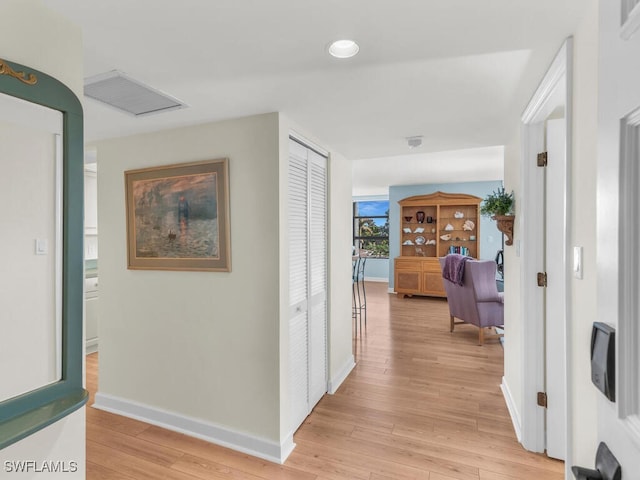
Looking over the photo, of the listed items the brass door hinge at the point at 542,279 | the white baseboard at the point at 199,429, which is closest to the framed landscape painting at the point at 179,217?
the white baseboard at the point at 199,429

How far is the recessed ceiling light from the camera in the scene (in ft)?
4.50

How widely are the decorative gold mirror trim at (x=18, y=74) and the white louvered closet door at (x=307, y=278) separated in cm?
146

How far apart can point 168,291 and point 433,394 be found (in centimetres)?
232

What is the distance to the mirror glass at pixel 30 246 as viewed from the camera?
103 centimetres

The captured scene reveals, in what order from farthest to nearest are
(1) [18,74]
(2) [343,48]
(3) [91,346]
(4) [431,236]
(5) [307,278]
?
(4) [431,236] < (3) [91,346] < (5) [307,278] < (2) [343,48] < (1) [18,74]

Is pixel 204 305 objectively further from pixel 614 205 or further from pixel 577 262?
pixel 614 205

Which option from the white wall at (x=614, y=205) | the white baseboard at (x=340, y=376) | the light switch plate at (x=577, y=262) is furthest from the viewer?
the white baseboard at (x=340, y=376)

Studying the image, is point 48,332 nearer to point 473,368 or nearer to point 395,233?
point 473,368

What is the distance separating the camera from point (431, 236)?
754cm

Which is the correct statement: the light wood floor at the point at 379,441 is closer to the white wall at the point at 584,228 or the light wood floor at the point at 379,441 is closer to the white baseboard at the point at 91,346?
the white baseboard at the point at 91,346

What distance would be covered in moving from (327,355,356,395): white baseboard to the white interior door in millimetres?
1586

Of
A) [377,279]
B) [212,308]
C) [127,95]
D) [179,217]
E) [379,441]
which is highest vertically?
[127,95]

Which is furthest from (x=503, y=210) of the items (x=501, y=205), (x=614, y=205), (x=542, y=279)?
(x=614, y=205)

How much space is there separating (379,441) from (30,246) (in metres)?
2.22
